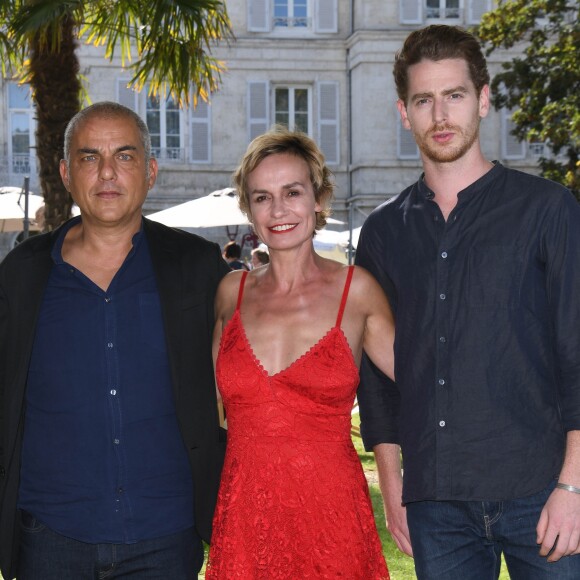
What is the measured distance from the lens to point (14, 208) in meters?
16.1

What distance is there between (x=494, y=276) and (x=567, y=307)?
0.24 m

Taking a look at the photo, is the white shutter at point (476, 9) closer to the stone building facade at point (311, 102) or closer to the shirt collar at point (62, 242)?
the stone building facade at point (311, 102)

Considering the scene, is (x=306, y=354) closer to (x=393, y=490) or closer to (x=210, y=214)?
(x=393, y=490)

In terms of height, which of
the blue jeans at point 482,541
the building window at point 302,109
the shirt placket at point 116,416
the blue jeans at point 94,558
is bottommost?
the blue jeans at point 94,558

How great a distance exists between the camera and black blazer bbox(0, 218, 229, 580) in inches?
136

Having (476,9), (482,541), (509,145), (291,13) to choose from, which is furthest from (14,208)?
(476,9)

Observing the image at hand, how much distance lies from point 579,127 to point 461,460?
13.4 metres

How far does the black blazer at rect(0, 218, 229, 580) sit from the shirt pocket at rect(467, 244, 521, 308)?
985mm

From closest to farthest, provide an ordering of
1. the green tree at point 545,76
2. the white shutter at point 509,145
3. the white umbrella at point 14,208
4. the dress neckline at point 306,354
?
the dress neckline at point 306,354, the white umbrella at point 14,208, the green tree at point 545,76, the white shutter at point 509,145

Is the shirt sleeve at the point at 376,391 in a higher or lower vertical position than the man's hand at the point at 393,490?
higher

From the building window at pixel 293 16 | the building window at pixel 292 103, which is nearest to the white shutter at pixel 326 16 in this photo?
the building window at pixel 293 16

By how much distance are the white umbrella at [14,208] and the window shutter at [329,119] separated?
11.5 metres

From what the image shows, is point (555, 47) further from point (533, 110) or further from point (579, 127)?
point (579, 127)

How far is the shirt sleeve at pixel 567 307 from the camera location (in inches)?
119
